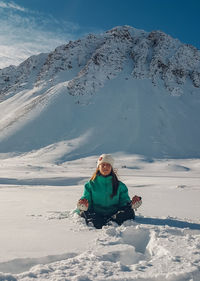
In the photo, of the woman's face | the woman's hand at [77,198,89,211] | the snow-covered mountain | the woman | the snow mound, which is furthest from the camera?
the snow-covered mountain

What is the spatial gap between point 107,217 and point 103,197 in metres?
0.32

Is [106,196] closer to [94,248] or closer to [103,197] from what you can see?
[103,197]

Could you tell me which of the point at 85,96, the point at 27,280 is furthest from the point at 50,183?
the point at 85,96

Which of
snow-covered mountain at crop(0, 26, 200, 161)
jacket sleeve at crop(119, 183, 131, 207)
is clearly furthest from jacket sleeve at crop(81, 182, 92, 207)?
snow-covered mountain at crop(0, 26, 200, 161)

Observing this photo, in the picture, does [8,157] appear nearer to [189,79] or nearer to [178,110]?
[178,110]

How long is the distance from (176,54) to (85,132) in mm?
23021

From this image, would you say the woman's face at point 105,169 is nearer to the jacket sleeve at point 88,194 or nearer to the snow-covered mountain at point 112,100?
the jacket sleeve at point 88,194

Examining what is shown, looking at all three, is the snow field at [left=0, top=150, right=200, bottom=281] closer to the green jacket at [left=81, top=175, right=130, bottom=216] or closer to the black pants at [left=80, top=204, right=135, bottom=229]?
the black pants at [left=80, top=204, right=135, bottom=229]

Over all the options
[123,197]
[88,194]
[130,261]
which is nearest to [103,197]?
[88,194]

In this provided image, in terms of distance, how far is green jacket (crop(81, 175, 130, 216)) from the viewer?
5.03 meters

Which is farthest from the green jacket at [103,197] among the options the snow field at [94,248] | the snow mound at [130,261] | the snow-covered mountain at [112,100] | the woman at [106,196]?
the snow-covered mountain at [112,100]

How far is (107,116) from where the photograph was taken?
3959 cm

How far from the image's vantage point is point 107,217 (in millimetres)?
4891

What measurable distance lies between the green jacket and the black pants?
191 mm
